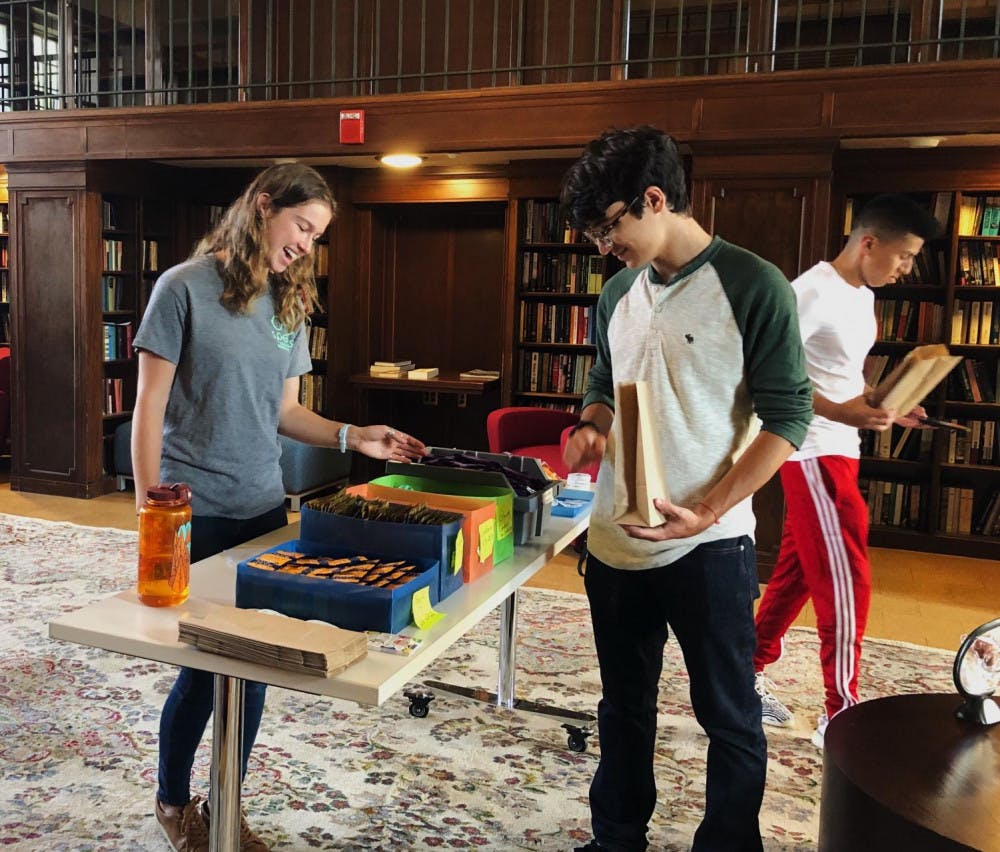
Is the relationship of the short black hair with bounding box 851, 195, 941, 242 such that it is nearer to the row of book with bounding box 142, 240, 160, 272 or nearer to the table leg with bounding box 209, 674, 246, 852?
the table leg with bounding box 209, 674, 246, 852

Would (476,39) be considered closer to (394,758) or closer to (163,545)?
(394,758)

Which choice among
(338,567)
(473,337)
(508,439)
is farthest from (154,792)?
(473,337)

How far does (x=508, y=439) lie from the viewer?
5527mm

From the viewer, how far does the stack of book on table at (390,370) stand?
6.31 metres

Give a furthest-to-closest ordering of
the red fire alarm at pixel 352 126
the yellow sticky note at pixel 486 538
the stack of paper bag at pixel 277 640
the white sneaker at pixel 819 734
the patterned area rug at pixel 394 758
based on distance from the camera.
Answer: the red fire alarm at pixel 352 126 < the white sneaker at pixel 819 734 < the patterned area rug at pixel 394 758 < the yellow sticky note at pixel 486 538 < the stack of paper bag at pixel 277 640

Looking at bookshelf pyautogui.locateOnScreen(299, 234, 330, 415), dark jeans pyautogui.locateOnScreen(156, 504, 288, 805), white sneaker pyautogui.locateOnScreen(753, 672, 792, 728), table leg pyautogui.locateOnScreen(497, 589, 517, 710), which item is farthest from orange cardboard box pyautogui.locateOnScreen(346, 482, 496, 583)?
bookshelf pyautogui.locateOnScreen(299, 234, 330, 415)

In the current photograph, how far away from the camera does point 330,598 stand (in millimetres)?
1514

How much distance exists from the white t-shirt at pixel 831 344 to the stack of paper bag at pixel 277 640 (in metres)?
1.57

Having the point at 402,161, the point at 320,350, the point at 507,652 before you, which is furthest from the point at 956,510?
the point at 320,350

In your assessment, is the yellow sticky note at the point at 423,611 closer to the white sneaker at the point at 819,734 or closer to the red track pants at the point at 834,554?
the red track pants at the point at 834,554

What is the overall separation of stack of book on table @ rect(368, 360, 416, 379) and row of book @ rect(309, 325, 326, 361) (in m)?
0.37

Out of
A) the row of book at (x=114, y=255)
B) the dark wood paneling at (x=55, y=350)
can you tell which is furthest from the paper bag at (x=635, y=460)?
the row of book at (x=114, y=255)

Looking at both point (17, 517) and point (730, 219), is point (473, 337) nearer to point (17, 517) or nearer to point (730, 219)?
point (730, 219)

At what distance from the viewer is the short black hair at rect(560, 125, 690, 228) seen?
162 centimetres
